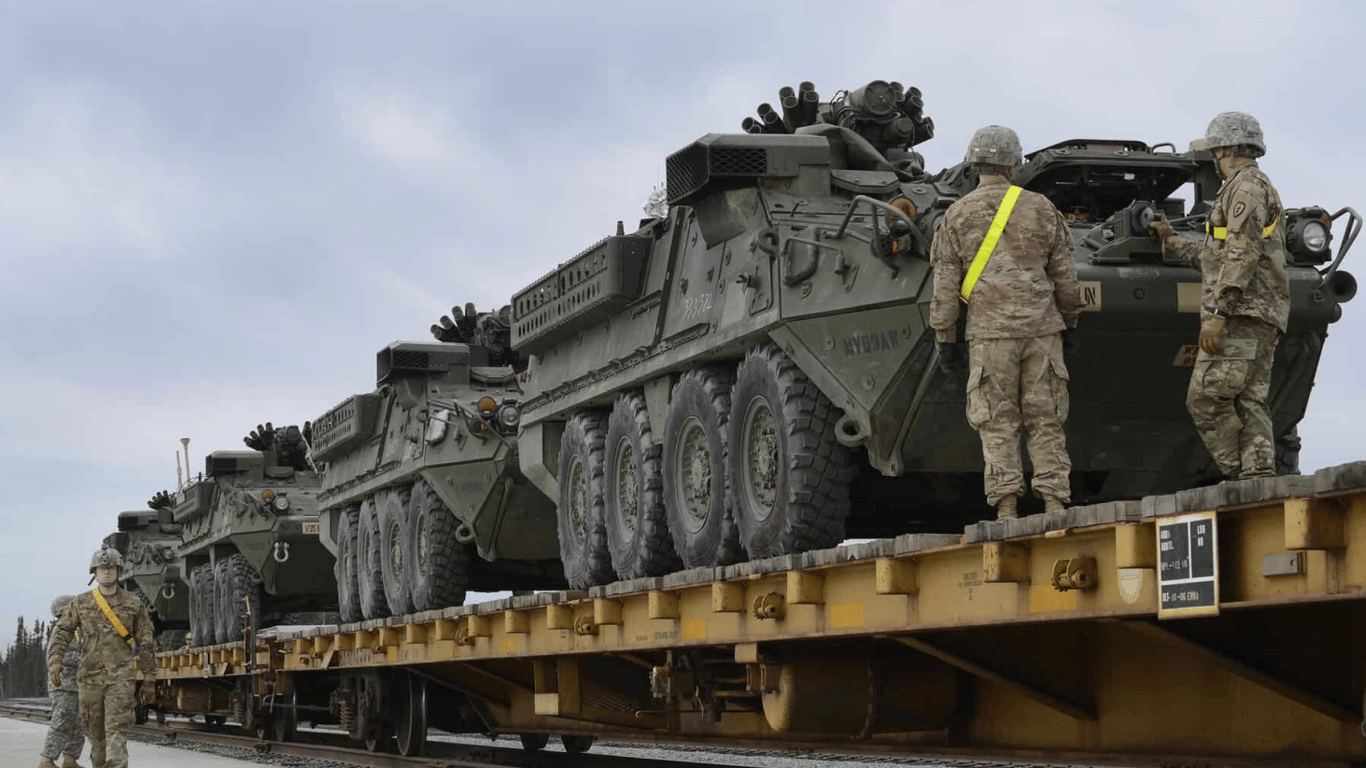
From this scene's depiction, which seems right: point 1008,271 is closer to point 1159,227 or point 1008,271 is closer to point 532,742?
point 1159,227

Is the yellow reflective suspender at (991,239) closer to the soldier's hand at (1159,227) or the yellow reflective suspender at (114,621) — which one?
the soldier's hand at (1159,227)

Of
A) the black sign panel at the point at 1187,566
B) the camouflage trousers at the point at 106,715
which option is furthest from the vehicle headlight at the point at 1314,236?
the camouflage trousers at the point at 106,715

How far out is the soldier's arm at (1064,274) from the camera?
8672 mm

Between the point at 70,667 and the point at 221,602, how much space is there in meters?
14.6

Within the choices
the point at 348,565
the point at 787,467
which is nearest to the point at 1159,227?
the point at 787,467

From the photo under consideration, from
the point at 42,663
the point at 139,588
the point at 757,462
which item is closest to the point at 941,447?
the point at 757,462

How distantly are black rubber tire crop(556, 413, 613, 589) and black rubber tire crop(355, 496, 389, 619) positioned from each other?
17.7 feet

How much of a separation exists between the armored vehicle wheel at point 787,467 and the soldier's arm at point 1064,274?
7.06ft

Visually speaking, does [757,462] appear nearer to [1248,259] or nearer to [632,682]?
[632,682]

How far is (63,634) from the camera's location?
14531 millimetres

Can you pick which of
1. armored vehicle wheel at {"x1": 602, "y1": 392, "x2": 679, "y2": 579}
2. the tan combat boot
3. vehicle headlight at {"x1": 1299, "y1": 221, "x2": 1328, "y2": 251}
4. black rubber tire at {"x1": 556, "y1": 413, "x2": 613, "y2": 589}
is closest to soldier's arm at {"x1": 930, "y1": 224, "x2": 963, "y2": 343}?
the tan combat boot

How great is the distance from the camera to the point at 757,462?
11297 millimetres

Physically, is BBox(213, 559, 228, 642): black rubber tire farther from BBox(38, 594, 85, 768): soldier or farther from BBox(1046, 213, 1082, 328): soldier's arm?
BBox(1046, 213, 1082, 328): soldier's arm

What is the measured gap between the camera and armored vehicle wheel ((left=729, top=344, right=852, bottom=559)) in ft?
34.7
